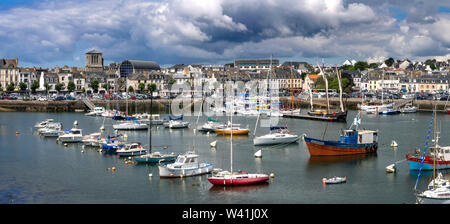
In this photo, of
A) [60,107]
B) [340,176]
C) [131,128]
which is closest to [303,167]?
[340,176]

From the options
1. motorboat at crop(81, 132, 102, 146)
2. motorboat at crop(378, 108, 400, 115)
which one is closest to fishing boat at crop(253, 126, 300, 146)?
motorboat at crop(81, 132, 102, 146)

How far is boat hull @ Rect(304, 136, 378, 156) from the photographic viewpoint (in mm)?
34031

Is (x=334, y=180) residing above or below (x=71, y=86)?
below

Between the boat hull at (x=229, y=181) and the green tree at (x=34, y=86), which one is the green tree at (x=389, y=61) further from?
the boat hull at (x=229, y=181)

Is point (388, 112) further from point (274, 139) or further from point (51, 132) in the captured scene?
point (51, 132)

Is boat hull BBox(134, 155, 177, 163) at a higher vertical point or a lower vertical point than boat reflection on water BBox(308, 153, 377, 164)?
higher

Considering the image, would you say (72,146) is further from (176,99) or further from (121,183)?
(176,99)

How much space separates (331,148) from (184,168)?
11851 millimetres

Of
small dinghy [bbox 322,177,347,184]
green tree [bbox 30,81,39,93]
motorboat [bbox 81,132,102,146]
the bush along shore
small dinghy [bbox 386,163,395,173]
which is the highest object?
green tree [bbox 30,81,39,93]

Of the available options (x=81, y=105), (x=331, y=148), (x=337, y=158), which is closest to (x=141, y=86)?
(x=81, y=105)

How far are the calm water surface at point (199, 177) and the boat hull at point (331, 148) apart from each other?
0.72 meters

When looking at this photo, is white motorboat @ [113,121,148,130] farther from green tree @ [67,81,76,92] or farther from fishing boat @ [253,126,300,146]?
green tree @ [67,81,76,92]

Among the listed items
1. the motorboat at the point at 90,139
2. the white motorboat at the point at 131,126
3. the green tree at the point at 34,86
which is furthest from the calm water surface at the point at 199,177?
the green tree at the point at 34,86

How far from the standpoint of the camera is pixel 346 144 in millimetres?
34594
